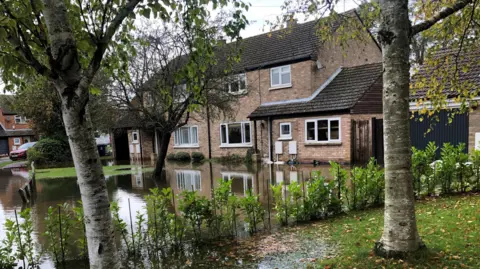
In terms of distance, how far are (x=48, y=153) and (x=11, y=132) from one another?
26645 mm

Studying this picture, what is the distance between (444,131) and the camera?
1319 cm

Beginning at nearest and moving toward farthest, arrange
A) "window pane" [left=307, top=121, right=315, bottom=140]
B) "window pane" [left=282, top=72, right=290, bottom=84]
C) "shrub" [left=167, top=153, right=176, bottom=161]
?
"window pane" [left=307, top=121, right=315, bottom=140] → "window pane" [left=282, top=72, right=290, bottom=84] → "shrub" [left=167, top=153, right=176, bottom=161]

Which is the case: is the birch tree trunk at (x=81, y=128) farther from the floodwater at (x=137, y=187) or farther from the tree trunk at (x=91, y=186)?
the floodwater at (x=137, y=187)

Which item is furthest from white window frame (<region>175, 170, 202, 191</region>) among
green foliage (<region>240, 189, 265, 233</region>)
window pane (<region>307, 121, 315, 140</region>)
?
window pane (<region>307, 121, 315, 140</region>)

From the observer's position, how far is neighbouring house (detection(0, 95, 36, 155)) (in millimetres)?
44812

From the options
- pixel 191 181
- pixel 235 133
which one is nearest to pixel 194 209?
pixel 191 181

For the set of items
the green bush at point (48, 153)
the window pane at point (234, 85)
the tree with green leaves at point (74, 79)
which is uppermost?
the window pane at point (234, 85)

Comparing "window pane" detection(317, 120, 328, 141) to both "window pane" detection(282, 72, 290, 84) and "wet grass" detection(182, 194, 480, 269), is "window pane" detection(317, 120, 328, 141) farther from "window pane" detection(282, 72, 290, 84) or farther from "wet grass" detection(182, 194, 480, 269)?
"wet grass" detection(182, 194, 480, 269)

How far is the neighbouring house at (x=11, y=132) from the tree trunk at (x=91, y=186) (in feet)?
159

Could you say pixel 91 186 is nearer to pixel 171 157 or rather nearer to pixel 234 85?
pixel 234 85

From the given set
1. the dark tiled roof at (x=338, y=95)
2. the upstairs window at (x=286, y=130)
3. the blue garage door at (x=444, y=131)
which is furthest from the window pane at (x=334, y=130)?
the blue garage door at (x=444, y=131)

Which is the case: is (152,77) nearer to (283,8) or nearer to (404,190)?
(283,8)

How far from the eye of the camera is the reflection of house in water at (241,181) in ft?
35.9

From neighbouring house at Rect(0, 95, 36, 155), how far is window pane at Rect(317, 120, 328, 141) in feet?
134
